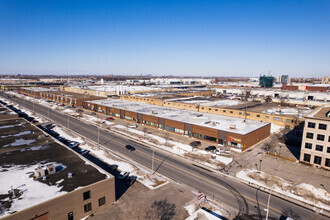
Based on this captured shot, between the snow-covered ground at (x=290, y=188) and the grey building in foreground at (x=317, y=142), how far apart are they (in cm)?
1198

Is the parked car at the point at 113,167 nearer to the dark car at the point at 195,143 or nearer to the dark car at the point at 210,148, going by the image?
the dark car at the point at 195,143

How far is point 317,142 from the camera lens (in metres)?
43.7

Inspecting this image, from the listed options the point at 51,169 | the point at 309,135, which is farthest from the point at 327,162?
the point at 51,169

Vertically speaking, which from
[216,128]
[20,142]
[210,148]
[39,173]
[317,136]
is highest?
[317,136]

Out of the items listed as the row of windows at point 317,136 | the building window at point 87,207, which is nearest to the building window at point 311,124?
the row of windows at point 317,136

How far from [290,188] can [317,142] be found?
52.0 ft

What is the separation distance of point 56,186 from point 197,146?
35866 mm

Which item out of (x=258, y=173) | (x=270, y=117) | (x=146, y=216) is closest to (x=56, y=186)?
(x=146, y=216)

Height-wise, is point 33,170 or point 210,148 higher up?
point 33,170

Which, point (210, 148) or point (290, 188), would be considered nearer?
point (290, 188)

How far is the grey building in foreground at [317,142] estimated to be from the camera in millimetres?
42625

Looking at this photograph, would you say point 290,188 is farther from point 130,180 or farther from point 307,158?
point 130,180

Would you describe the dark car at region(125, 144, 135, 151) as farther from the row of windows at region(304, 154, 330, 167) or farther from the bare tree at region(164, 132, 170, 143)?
the row of windows at region(304, 154, 330, 167)

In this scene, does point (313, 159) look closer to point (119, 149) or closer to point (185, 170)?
point (185, 170)
